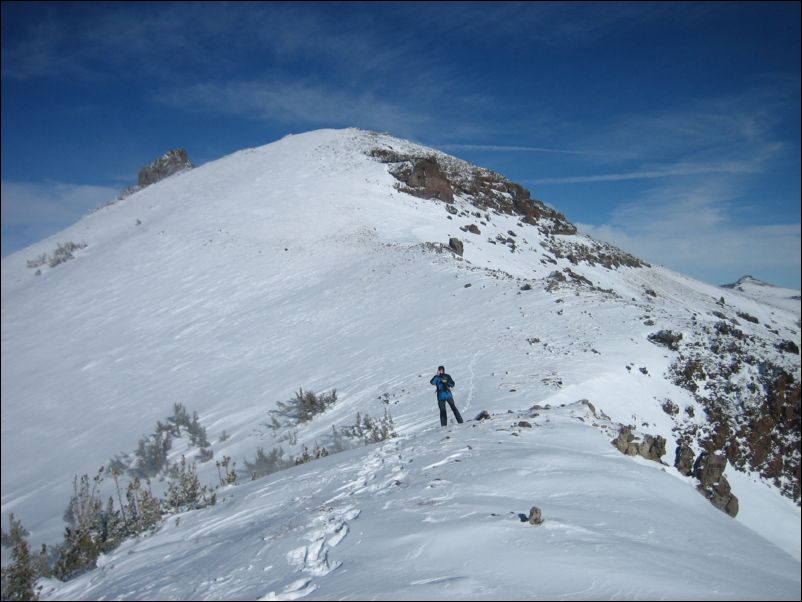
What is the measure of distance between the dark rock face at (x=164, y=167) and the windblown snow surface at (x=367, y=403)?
15.2m

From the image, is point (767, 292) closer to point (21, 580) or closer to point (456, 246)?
point (456, 246)

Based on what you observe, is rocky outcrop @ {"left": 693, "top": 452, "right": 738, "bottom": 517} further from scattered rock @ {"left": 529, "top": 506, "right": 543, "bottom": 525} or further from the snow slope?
the snow slope

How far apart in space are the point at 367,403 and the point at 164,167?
128 feet

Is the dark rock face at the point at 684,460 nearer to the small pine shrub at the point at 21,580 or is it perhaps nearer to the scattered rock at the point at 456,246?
the small pine shrub at the point at 21,580

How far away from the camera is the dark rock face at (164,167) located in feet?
135

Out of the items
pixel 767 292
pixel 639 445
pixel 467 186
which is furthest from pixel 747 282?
pixel 639 445

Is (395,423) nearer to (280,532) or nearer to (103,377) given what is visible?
(280,532)

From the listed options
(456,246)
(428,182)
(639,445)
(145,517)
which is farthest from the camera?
(428,182)

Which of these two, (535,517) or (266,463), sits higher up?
(266,463)

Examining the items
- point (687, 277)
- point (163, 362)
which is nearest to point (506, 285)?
point (163, 362)

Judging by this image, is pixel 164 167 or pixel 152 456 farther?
pixel 164 167

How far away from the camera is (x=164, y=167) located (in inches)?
1634

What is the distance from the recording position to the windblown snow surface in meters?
3.88

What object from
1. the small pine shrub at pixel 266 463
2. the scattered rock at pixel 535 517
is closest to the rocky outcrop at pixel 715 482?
the scattered rock at pixel 535 517
